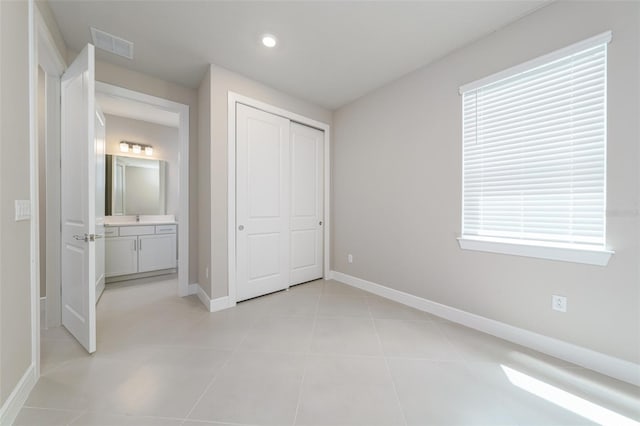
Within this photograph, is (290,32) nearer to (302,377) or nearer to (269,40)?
(269,40)

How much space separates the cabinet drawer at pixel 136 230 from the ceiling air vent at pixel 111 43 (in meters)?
2.36

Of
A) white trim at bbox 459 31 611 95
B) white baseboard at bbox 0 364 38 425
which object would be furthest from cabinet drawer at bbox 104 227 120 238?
white trim at bbox 459 31 611 95

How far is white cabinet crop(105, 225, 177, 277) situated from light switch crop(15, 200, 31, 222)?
2.43m

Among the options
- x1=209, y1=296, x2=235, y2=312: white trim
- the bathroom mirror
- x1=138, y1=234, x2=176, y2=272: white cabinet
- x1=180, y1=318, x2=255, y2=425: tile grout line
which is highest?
the bathroom mirror

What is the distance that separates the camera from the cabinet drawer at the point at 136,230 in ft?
11.7

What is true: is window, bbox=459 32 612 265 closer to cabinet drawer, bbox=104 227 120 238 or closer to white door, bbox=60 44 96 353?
white door, bbox=60 44 96 353

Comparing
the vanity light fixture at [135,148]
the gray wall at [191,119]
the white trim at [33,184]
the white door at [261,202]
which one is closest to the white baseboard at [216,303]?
the white door at [261,202]

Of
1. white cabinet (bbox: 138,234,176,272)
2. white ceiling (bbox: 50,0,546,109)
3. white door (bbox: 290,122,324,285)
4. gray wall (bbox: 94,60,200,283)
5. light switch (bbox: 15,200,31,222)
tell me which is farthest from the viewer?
white cabinet (bbox: 138,234,176,272)

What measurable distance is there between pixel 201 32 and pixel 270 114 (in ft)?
3.56

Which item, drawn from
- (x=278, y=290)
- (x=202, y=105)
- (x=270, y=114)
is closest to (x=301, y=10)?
(x=270, y=114)

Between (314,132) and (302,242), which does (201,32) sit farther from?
(302,242)

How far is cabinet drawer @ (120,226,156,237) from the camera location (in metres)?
3.57

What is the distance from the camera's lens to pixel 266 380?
1511mm

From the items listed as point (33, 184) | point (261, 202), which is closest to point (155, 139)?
point (261, 202)
